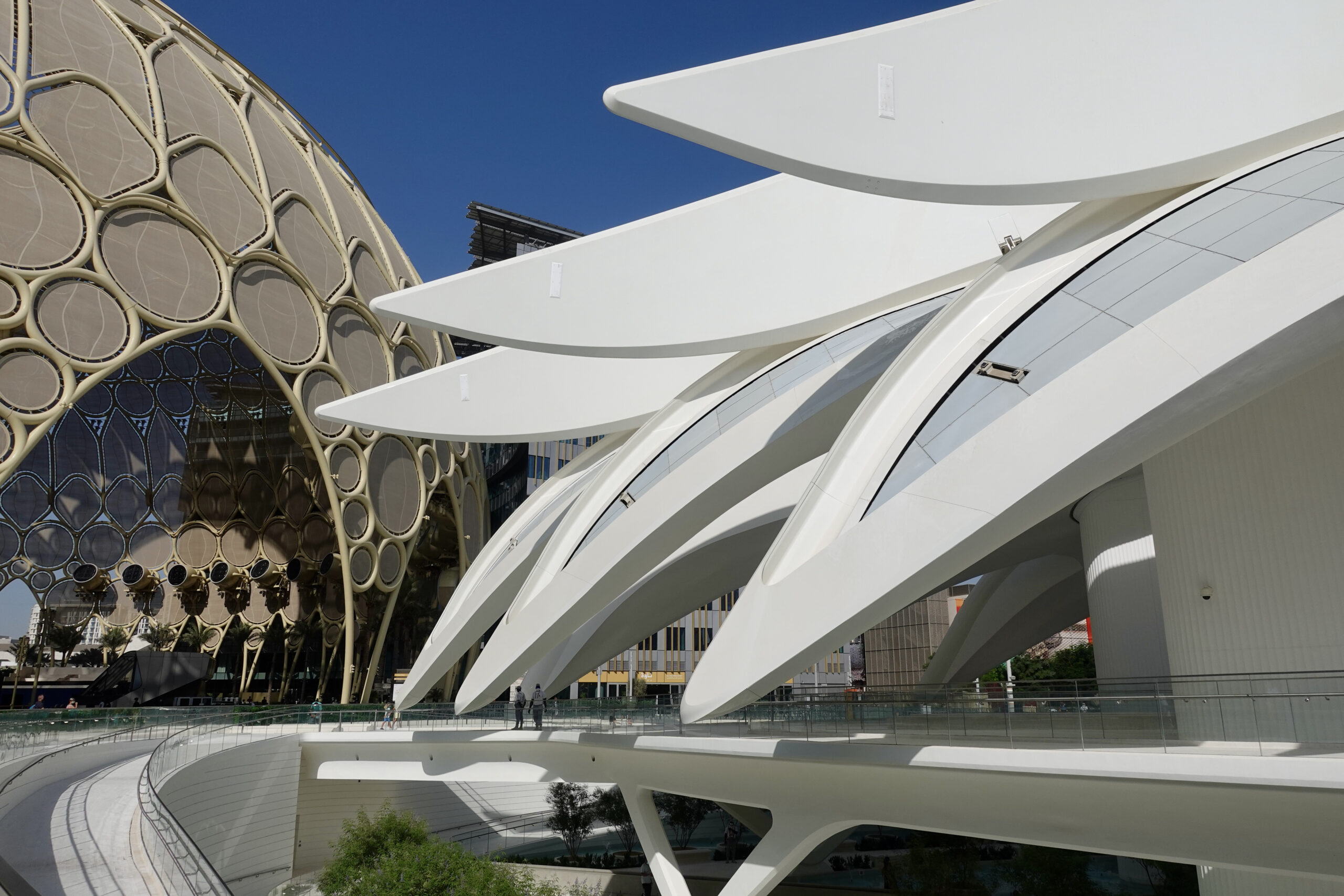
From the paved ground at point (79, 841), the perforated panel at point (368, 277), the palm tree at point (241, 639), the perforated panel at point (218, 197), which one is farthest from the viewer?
the palm tree at point (241, 639)

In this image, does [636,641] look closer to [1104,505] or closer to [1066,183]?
[1104,505]

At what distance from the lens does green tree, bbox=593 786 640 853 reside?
1185 inches

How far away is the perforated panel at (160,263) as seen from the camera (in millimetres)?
27109

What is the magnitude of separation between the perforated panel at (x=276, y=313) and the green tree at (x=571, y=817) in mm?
16748

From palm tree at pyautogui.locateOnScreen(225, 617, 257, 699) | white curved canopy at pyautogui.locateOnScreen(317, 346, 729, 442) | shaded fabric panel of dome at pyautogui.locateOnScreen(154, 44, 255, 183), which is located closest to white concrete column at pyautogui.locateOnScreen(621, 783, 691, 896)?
white curved canopy at pyautogui.locateOnScreen(317, 346, 729, 442)

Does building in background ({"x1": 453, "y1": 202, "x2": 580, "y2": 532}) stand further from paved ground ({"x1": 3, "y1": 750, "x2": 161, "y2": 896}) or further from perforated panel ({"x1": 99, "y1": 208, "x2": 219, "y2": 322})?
paved ground ({"x1": 3, "y1": 750, "x2": 161, "y2": 896})

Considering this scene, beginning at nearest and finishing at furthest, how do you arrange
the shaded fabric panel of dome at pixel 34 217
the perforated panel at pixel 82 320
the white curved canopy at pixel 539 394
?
1. the white curved canopy at pixel 539 394
2. the shaded fabric panel of dome at pixel 34 217
3. the perforated panel at pixel 82 320

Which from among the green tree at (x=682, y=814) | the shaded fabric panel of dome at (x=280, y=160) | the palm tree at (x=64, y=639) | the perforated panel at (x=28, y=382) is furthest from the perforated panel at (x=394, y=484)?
the palm tree at (x=64, y=639)

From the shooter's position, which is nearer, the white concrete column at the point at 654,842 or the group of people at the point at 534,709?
the white concrete column at the point at 654,842

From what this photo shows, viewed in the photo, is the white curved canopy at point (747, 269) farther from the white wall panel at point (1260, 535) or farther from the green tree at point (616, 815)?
the green tree at point (616, 815)

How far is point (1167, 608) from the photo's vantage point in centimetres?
1322

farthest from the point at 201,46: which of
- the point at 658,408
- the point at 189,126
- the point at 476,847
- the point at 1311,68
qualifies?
the point at 1311,68

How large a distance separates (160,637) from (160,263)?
52.3 ft

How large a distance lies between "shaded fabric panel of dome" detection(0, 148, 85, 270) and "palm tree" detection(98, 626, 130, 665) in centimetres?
1703
